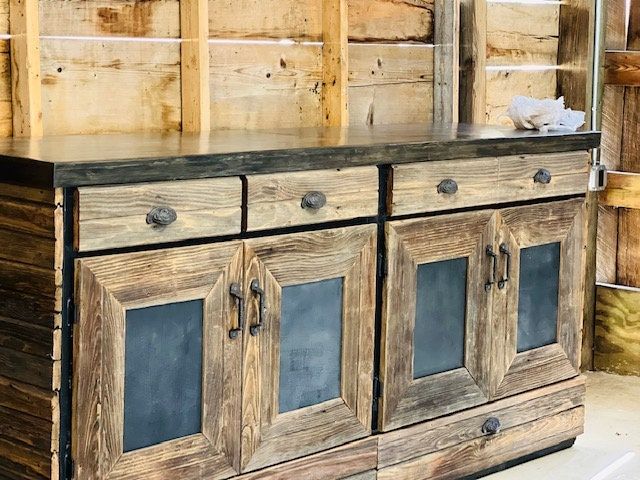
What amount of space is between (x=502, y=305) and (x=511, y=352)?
163 mm

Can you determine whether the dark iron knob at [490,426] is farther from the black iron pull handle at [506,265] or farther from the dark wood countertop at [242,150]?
the dark wood countertop at [242,150]

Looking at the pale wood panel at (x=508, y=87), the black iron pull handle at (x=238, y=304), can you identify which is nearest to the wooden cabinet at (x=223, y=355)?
the black iron pull handle at (x=238, y=304)

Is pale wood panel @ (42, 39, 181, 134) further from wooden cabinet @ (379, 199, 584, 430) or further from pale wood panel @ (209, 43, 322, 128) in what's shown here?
wooden cabinet @ (379, 199, 584, 430)

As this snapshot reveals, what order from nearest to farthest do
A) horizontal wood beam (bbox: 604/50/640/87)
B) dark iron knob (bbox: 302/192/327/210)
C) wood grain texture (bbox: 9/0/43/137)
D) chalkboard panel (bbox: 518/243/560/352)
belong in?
dark iron knob (bbox: 302/192/327/210), wood grain texture (bbox: 9/0/43/137), chalkboard panel (bbox: 518/243/560/352), horizontal wood beam (bbox: 604/50/640/87)

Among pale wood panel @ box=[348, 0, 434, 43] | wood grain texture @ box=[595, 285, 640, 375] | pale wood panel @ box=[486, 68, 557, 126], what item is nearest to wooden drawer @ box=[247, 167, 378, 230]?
pale wood panel @ box=[348, 0, 434, 43]

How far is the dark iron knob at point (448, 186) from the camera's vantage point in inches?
125

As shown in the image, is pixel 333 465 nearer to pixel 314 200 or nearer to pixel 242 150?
pixel 314 200

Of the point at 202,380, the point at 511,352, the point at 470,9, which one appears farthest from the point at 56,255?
the point at 470,9

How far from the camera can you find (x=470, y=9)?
13.9ft

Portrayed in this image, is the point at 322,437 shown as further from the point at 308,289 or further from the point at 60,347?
the point at 60,347

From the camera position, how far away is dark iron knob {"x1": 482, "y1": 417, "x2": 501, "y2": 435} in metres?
3.44

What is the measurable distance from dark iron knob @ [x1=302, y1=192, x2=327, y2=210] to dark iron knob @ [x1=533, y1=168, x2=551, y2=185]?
88cm

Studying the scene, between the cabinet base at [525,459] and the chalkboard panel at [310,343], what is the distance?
0.71m

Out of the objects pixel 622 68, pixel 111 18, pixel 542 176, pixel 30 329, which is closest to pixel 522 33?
pixel 622 68
